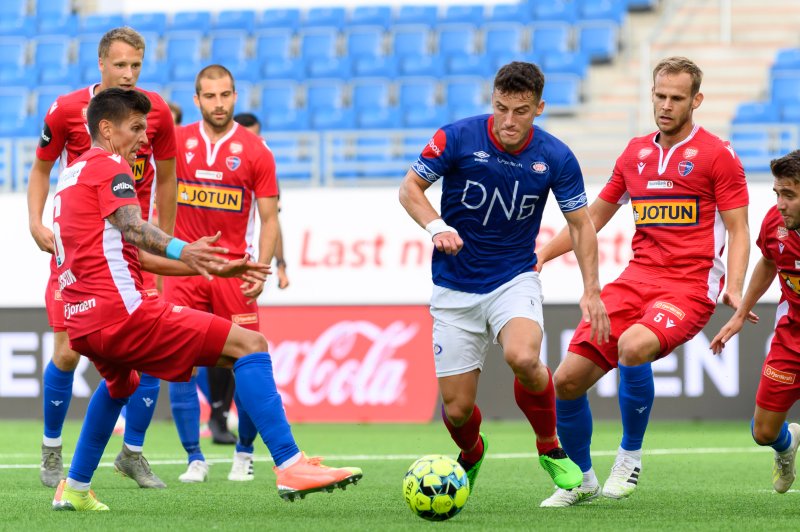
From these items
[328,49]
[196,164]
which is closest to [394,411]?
[196,164]

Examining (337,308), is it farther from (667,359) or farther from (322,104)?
(322,104)

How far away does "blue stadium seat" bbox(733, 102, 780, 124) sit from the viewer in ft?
52.5

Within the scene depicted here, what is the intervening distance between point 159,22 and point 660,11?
27.4 feet

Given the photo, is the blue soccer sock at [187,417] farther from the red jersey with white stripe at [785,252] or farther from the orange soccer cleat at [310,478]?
the red jersey with white stripe at [785,252]

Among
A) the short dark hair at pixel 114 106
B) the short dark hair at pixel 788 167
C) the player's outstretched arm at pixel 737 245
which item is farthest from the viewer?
the player's outstretched arm at pixel 737 245

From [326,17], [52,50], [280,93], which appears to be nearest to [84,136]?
[280,93]

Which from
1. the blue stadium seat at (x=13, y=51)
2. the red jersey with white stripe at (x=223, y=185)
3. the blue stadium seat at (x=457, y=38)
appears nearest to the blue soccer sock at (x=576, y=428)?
the red jersey with white stripe at (x=223, y=185)

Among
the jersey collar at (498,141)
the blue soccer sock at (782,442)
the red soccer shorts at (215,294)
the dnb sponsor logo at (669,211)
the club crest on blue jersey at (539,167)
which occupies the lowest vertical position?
the blue soccer sock at (782,442)

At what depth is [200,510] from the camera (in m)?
6.16

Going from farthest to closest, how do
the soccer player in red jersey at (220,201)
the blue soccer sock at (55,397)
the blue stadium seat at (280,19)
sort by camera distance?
the blue stadium seat at (280,19) → the soccer player in red jersey at (220,201) → the blue soccer sock at (55,397)

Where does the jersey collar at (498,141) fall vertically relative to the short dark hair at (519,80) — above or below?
below

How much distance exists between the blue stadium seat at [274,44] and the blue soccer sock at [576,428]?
46.5 feet

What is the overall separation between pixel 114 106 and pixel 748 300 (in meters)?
3.47

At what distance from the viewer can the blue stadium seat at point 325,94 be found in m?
18.3
